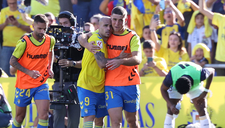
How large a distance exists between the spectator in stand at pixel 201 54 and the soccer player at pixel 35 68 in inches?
157

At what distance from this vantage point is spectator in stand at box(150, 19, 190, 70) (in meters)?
8.54

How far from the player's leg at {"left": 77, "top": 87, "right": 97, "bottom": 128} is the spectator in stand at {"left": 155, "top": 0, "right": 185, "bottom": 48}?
14.9 ft

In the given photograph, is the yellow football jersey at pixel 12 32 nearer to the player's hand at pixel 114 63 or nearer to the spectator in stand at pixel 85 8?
the spectator in stand at pixel 85 8

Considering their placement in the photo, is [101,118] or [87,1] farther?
[87,1]

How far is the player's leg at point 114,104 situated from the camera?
200 inches

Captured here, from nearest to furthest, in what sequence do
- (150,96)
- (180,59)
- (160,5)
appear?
(150,96) < (180,59) < (160,5)

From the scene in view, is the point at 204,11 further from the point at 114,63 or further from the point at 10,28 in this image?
the point at 10,28

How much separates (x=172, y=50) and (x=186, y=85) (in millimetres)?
3009

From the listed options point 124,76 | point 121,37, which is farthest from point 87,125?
point 121,37

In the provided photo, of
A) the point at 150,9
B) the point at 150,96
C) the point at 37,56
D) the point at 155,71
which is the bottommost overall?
the point at 150,96

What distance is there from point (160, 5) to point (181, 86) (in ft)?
12.7

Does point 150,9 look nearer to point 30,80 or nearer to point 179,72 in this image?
point 179,72

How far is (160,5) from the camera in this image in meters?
9.12

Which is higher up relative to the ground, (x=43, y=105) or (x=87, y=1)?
(x=87, y=1)
